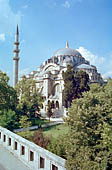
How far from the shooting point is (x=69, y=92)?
75.0 feet

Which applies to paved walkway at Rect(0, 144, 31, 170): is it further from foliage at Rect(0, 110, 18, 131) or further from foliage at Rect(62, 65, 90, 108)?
foliage at Rect(62, 65, 90, 108)

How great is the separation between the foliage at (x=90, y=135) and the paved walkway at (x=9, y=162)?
3.50 metres

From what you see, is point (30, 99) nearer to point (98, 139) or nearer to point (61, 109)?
point (61, 109)

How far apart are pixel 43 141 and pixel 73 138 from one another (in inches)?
160

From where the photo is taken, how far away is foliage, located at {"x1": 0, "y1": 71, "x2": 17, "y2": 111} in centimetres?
1917

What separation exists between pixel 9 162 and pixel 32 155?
1340 mm

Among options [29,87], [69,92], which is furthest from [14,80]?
[69,92]

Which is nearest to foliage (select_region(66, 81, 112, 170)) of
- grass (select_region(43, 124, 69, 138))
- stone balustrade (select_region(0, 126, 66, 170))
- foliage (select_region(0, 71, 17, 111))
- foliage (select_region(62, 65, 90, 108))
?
stone balustrade (select_region(0, 126, 66, 170))

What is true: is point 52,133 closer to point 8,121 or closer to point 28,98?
point 8,121

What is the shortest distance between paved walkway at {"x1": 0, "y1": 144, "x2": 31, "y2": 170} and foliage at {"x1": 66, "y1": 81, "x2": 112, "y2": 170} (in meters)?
3.50

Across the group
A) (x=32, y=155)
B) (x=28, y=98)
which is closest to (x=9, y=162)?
(x=32, y=155)

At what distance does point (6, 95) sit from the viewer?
19.6 meters

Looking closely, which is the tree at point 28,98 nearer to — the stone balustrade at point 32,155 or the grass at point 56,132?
the grass at point 56,132

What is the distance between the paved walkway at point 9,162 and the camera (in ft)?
27.9
